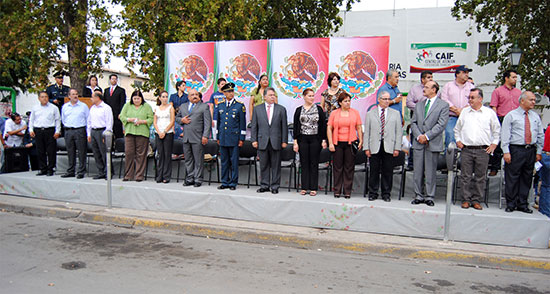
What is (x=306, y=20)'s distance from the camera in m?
21.1

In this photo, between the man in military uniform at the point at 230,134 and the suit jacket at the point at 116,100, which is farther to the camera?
the suit jacket at the point at 116,100

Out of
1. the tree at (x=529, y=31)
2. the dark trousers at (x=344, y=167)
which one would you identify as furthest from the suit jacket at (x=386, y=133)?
the tree at (x=529, y=31)

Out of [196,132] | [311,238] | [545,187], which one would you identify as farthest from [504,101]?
[196,132]

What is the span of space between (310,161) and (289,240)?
1.82 metres

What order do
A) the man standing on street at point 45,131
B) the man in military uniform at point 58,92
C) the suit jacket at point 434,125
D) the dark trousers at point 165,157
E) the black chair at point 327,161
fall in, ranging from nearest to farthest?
1. the suit jacket at point 434,125
2. the black chair at point 327,161
3. the dark trousers at point 165,157
4. the man standing on street at point 45,131
5. the man in military uniform at point 58,92

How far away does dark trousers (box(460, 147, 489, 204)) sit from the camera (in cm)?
719

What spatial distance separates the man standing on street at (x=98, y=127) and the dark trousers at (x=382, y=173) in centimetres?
592

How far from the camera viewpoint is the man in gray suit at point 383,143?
7.62 metres

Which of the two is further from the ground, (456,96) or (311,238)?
(456,96)

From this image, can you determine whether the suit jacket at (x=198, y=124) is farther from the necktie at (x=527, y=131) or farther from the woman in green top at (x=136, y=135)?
the necktie at (x=527, y=131)

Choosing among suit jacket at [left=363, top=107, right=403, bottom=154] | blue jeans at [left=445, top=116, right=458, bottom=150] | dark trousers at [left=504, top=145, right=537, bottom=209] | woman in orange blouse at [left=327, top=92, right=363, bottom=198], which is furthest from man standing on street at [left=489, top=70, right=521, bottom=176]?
woman in orange blouse at [left=327, top=92, right=363, bottom=198]

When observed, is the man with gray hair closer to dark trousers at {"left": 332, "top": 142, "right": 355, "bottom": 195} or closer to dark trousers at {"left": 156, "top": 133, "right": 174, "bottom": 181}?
dark trousers at {"left": 332, "top": 142, "right": 355, "bottom": 195}

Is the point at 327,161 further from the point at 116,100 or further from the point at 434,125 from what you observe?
the point at 116,100

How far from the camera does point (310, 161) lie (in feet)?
26.5
